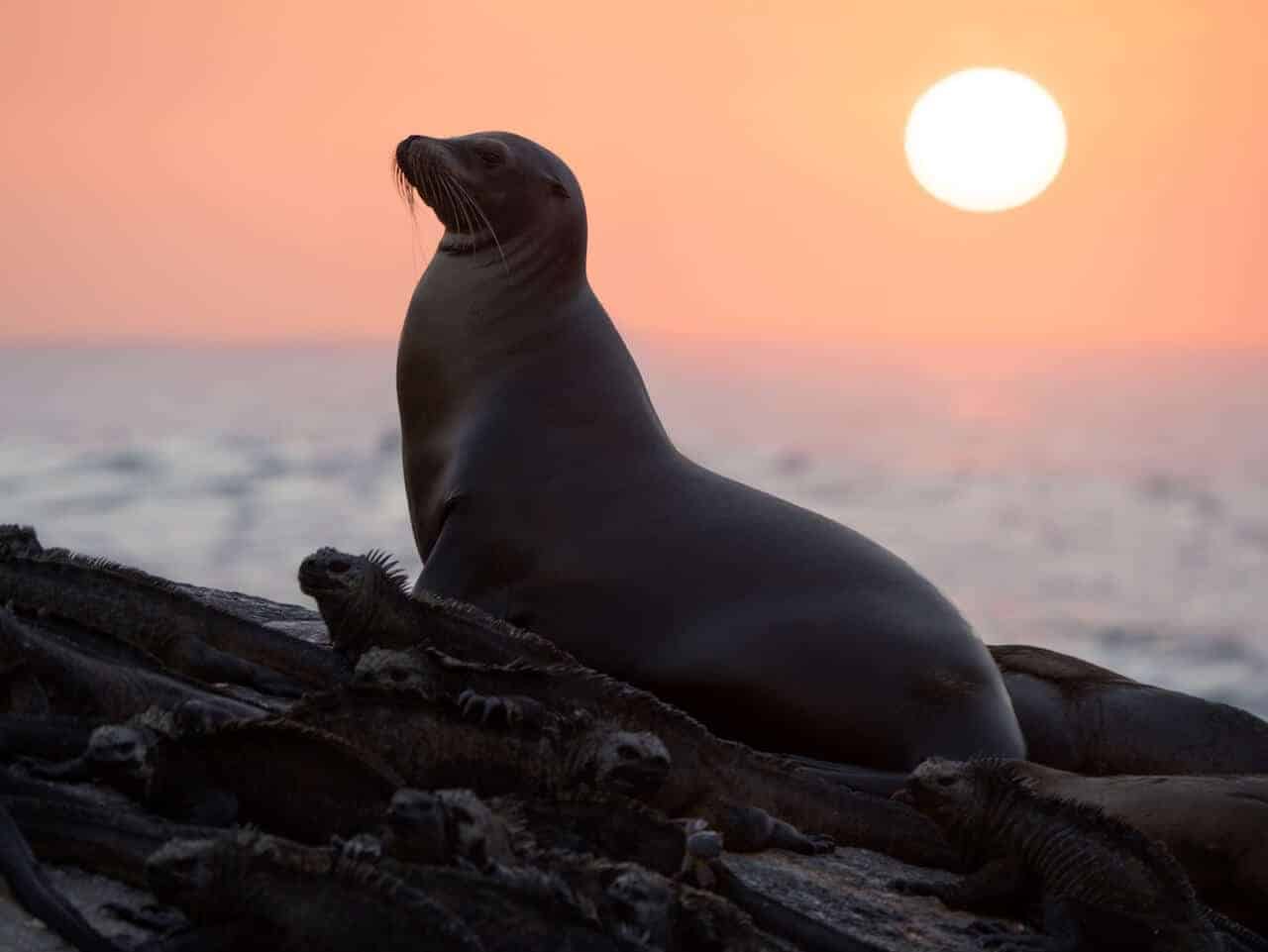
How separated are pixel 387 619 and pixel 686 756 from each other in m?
1.35

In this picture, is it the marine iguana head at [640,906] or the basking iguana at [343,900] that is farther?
the marine iguana head at [640,906]

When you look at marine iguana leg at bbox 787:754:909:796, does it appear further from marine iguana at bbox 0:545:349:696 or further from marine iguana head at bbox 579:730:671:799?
marine iguana at bbox 0:545:349:696

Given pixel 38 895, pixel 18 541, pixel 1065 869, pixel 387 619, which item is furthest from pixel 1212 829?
pixel 18 541

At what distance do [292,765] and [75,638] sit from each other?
1389 millimetres

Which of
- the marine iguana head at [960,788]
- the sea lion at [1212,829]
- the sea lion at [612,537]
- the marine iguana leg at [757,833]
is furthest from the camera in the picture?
the sea lion at [612,537]

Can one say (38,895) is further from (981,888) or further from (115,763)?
(981,888)

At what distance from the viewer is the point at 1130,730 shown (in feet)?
29.7

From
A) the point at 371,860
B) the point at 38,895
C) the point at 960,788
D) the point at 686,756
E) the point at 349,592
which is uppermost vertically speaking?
the point at 349,592

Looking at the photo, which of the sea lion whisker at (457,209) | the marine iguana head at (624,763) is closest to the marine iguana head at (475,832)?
the marine iguana head at (624,763)

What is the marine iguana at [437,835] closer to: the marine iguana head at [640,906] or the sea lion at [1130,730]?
the marine iguana head at [640,906]

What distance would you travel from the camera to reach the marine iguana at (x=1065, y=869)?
6320mm

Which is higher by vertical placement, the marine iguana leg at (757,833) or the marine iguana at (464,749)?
the marine iguana leg at (757,833)

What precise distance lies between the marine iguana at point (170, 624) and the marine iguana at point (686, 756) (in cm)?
68

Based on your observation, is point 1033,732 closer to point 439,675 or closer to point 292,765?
point 439,675
